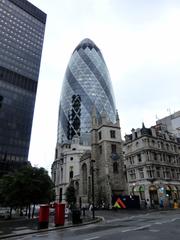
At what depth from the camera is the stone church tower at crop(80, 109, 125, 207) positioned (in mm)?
51312

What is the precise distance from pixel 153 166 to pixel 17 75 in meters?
79.1

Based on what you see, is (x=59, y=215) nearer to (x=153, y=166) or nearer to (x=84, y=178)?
(x=153, y=166)

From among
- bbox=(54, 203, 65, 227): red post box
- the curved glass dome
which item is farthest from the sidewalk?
the curved glass dome

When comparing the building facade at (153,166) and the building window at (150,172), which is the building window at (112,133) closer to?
the building facade at (153,166)

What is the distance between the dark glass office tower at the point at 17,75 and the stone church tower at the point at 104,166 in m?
34.6

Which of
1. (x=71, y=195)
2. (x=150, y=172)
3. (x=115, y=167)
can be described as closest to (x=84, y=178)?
(x=71, y=195)

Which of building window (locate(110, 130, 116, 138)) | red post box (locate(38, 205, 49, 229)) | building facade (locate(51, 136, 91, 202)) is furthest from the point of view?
building facade (locate(51, 136, 91, 202))

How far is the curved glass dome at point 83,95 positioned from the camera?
125 m

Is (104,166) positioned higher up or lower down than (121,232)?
higher up

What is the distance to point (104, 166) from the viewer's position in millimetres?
54000

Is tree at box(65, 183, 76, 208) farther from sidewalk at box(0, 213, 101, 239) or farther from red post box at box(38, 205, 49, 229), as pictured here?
red post box at box(38, 205, 49, 229)

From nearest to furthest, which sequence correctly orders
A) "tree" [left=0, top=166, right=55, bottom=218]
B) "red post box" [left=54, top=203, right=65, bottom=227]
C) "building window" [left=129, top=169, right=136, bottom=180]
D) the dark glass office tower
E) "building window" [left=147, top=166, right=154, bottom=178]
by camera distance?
"red post box" [left=54, top=203, right=65, bottom=227] < "tree" [left=0, top=166, right=55, bottom=218] < "building window" [left=147, top=166, right=154, bottom=178] < "building window" [left=129, top=169, right=136, bottom=180] < the dark glass office tower

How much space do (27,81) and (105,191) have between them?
71639mm

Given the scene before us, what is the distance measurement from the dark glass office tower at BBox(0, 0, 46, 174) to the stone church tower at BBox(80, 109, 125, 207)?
3455 centimetres
